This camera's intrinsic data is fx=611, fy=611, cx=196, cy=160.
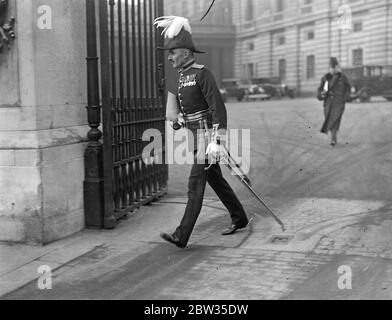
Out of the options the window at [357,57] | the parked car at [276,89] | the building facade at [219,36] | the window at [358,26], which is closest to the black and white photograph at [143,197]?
the window at [357,57]

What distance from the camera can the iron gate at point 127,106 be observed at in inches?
251

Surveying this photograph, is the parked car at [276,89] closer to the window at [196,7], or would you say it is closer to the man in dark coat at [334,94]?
the window at [196,7]

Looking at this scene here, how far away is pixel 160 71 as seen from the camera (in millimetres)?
7805

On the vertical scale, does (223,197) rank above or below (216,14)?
below

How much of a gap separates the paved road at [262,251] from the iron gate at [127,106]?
0.28 metres

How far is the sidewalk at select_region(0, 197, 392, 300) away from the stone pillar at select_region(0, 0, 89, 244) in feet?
0.88

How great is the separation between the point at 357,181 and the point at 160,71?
11.2 ft

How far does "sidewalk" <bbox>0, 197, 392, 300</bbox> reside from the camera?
4520 mm

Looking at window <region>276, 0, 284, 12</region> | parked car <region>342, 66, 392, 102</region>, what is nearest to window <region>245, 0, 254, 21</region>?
window <region>276, 0, 284, 12</region>

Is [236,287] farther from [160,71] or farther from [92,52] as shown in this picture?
[160,71]

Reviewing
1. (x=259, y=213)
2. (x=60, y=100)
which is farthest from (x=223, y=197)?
(x=60, y=100)

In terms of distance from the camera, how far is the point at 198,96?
19.1ft

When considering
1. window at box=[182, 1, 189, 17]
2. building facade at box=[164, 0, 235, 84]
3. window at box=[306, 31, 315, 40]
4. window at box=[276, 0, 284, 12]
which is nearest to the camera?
window at box=[182, 1, 189, 17]

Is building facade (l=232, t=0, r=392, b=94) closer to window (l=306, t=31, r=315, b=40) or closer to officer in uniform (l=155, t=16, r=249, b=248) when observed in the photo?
window (l=306, t=31, r=315, b=40)
